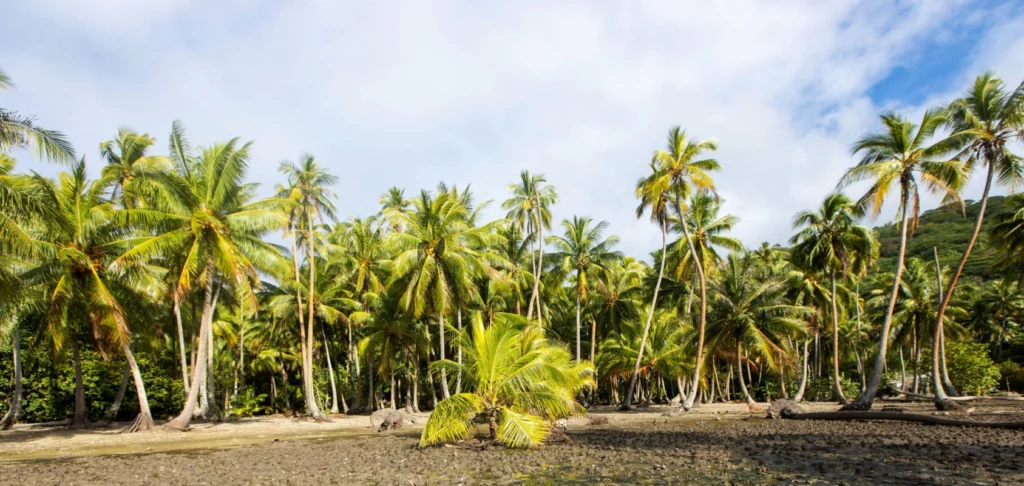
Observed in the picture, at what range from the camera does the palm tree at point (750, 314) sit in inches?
1045

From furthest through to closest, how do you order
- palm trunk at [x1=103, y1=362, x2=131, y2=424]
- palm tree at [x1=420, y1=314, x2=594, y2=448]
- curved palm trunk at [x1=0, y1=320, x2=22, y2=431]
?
1. palm trunk at [x1=103, y1=362, x2=131, y2=424]
2. curved palm trunk at [x1=0, y1=320, x2=22, y2=431]
3. palm tree at [x1=420, y1=314, x2=594, y2=448]

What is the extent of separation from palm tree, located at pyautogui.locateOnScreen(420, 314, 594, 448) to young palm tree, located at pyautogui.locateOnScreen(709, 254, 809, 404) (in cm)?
1611

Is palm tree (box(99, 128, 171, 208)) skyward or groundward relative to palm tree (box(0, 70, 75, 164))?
skyward

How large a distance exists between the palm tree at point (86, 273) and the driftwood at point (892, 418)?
24177 millimetres

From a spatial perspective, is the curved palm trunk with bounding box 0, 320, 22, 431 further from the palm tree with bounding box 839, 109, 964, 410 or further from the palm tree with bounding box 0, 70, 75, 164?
the palm tree with bounding box 839, 109, 964, 410

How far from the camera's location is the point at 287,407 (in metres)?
38.4

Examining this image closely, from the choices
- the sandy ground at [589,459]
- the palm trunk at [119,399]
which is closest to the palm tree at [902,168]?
the sandy ground at [589,459]

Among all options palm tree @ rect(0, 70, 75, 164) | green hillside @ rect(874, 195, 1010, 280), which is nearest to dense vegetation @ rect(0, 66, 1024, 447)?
palm tree @ rect(0, 70, 75, 164)

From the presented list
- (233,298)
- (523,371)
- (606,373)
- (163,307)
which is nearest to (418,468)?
(523,371)

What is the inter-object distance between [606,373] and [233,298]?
868 inches

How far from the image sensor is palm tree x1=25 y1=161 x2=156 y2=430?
60.9 ft

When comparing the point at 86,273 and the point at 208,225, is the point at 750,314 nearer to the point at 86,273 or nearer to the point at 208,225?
the point at 208,225

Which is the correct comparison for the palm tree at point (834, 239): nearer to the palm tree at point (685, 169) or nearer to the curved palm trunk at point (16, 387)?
the palm tree at point (685, 169)

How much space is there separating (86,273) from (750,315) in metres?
27.7
